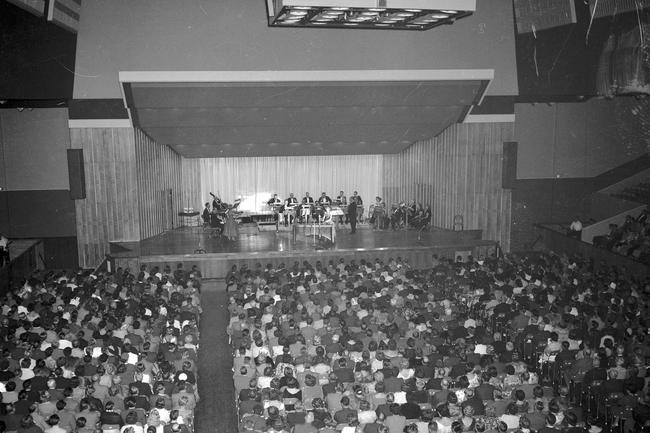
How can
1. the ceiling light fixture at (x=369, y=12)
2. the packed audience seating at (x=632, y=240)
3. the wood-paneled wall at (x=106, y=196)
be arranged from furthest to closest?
the wood-paneled wall at (x=106, y=196) → the packed audience seating at (x=632, y=240) → the ceiling light fixture at (x=369, y=12)

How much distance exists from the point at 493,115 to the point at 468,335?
40.9 ft

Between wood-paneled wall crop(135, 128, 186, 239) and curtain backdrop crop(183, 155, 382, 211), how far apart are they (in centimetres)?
117

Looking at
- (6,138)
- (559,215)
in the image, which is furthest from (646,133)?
(6,138)

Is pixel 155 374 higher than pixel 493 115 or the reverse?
the reverse

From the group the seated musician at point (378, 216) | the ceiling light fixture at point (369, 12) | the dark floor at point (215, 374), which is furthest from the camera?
the seated musician at point (378, 216)

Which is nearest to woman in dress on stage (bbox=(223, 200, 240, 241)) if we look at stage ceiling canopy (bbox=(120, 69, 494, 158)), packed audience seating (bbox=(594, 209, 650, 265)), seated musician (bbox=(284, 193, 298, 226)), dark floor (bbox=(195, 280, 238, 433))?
seated musician (bbox=(284, 193, 298, 226))

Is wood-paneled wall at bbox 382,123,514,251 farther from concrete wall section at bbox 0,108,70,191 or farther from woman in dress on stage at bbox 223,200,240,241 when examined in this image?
concrete wall section at bbox 0,108,70,191

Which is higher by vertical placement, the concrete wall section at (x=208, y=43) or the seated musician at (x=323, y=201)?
the concrete wall section at (x=208, y=43)

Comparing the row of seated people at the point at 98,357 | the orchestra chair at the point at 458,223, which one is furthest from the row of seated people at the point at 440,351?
the orchestra chair at the point at 458,223

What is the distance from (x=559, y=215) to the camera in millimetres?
23828

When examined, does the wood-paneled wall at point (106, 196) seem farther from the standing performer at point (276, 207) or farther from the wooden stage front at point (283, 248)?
the standing performer at point (276, 207)

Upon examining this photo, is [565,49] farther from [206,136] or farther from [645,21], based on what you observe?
[206,136]

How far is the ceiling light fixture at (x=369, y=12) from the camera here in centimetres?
1192

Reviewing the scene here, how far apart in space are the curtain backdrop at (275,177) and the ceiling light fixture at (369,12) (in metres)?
14.0
